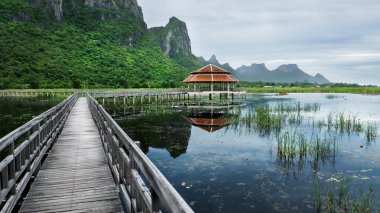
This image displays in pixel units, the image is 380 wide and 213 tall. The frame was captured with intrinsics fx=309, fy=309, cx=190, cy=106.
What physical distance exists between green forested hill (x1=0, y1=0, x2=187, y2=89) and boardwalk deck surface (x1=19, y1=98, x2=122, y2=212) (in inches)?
2266

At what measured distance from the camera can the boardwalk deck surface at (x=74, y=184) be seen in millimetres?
5108

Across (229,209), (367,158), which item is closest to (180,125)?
(367,158)

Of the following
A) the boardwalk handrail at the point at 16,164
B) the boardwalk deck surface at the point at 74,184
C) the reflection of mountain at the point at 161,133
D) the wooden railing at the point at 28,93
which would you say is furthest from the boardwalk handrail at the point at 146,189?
the wooden railing at the point at 28,93

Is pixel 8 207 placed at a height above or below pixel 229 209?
above

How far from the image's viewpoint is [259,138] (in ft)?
56.0

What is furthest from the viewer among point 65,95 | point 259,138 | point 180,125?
point 65,95

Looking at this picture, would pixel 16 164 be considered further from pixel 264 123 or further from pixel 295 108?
pixel 295 108

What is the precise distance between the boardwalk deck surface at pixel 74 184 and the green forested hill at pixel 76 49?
57569 mm

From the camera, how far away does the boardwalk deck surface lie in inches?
201

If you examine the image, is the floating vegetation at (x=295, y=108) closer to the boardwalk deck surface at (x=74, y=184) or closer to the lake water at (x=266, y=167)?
the lake water at (x=266, y=167)

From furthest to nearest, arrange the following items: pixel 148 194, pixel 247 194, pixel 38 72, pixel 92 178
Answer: pixel 38 72, pixel 247 194, pixel 92 178, pixel 148 194

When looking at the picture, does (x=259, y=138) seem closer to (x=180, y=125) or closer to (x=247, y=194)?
(x=180, y=125)

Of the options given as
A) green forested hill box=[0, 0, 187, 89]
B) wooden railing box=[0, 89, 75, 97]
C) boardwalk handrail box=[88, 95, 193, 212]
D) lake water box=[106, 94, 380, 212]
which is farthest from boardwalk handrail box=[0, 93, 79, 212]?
green forested hill box=[0, 0, 187, 89]

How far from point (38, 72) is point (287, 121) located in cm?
6031
